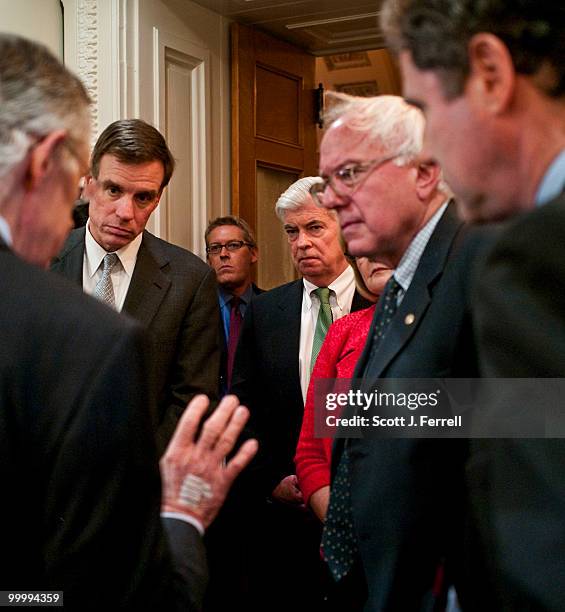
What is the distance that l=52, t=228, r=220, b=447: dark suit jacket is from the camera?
8.93 ft

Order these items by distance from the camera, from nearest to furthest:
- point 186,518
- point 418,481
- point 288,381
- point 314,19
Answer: point 186,518 → point 418,481 → point 288,381 → point 314,19

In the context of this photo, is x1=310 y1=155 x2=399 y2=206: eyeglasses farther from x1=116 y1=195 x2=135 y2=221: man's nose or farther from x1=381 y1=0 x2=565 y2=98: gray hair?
x1=116 y1=195 x2=135 y2=221: man's nose

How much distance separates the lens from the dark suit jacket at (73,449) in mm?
1048

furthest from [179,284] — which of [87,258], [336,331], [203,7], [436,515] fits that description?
[203,7]

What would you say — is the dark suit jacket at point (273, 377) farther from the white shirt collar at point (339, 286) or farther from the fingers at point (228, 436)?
the fingers at point (228, 436)

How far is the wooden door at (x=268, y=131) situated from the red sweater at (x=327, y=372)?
2.34m

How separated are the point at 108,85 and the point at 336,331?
2.08 metres

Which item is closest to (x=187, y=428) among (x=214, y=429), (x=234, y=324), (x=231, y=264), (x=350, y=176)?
(x=214, y=429)

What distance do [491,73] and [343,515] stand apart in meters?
1.12

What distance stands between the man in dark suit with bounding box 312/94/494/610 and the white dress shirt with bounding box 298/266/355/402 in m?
1.04

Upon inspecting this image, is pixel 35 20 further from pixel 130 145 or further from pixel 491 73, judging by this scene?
pixel 491 73

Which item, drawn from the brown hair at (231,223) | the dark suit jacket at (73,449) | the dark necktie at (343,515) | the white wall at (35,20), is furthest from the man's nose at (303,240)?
the dark suit jacket at (73,449)

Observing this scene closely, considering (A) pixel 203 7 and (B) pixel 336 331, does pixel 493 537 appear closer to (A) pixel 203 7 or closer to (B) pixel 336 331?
(B) pixel 336 331

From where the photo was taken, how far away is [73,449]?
105cm
